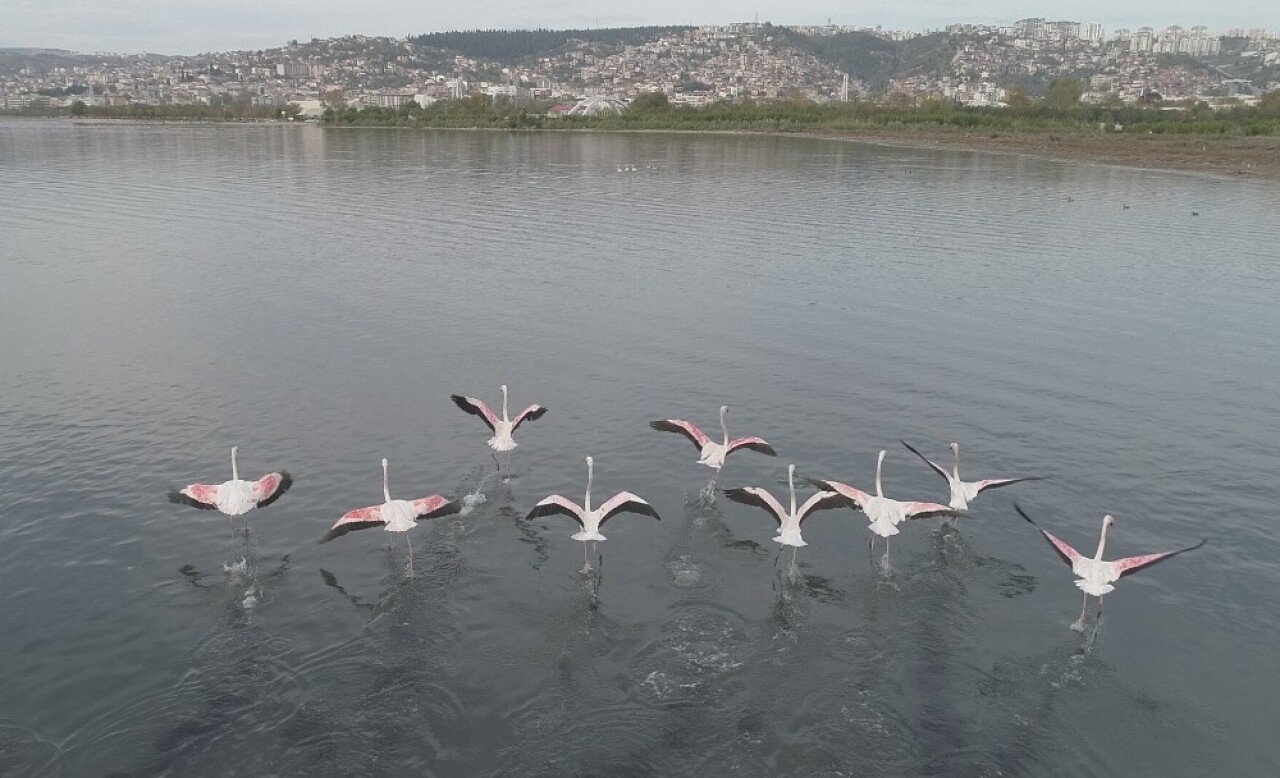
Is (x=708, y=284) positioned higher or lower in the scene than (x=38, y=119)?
lower

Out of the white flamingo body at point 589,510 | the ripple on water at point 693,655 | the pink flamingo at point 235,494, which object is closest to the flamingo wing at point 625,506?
the white flamingo body at point 589,510

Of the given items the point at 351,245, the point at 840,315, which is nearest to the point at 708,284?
the point at 840,315

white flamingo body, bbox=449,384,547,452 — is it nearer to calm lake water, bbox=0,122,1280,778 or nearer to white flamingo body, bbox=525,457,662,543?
calm lake water, bbox=0,122,1280,778

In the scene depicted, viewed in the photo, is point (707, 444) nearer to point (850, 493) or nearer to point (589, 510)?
point (850, 493)

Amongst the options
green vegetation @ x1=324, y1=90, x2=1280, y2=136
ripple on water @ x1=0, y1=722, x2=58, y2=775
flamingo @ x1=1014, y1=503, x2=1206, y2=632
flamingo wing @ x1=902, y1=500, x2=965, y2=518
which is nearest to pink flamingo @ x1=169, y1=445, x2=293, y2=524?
ripple on water @ x1=0, y1=722, x2=58, y2=775

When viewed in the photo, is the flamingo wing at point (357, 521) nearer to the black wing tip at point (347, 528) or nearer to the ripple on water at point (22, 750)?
the black wing tip at point (347, 528)

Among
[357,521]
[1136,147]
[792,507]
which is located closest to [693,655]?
[792,507]

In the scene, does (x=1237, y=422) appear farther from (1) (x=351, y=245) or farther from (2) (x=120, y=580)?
(1) (x=351, y=245)
